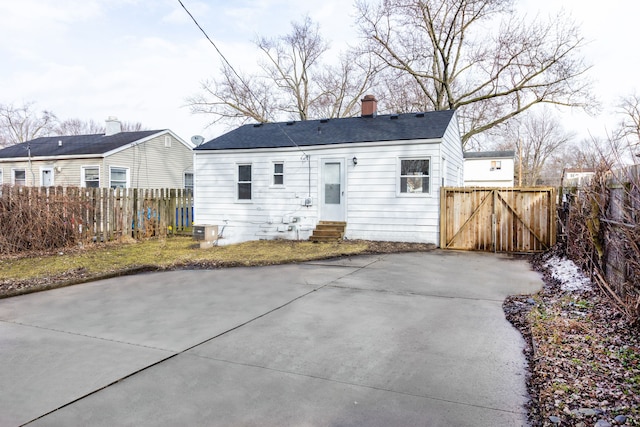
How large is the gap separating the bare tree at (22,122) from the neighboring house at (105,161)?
20.5 metres

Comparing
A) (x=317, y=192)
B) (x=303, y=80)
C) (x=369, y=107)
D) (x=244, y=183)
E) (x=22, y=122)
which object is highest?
(x=303, y=80)

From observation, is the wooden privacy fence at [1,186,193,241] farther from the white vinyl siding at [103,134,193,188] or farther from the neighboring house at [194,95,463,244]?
the white vinyl siding at [103,134,193,188]

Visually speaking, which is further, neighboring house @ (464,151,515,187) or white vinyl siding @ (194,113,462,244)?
neighboring house @ (464,151,515,187)

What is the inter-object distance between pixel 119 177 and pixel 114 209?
26.8 feet

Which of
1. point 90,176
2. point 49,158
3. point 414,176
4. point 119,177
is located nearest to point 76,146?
point 49,158

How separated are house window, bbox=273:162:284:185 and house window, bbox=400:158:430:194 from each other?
4069 mm

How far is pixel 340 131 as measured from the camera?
13.3m

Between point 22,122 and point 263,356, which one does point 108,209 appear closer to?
point 263,356

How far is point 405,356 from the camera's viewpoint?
11.8ft

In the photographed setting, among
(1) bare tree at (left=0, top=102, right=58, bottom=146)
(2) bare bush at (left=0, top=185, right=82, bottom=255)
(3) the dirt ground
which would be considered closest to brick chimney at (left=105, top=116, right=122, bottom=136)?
(2) bare bush at (left=0, top=185, right=82, bottom=255)

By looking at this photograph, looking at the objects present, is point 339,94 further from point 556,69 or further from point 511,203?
point 511,203

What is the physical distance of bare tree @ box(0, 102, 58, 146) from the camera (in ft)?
125

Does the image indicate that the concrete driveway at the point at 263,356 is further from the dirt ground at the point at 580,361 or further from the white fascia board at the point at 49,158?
the white fascia board at the point at 49,158

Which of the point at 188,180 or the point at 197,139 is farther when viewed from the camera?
the point at 188,180
